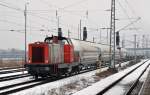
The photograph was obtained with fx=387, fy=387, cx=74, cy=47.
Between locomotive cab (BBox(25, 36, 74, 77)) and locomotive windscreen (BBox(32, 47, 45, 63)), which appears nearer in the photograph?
locomotive cab (BBox(25, 36, 74, 77))

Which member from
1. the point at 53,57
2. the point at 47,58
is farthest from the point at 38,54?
the point at 53,57

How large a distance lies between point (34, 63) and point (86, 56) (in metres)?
15.2

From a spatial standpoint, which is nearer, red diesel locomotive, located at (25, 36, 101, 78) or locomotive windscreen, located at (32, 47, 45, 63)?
red diesel locomotive, located at (25, 36, 101, 78)

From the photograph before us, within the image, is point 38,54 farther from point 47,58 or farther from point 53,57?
point 53,57

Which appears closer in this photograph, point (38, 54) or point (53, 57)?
point (38, 54)

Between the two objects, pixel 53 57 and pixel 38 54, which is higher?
pixel 38 54

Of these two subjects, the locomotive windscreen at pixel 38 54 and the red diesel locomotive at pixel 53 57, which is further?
the locomotive windscreen at pixel 38 54

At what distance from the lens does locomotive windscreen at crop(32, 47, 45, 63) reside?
30594 mm

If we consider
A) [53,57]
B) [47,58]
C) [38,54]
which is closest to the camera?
[47,58]

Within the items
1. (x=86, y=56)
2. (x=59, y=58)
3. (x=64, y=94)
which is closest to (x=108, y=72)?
(x=86, y=56)

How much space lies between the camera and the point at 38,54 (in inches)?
1211

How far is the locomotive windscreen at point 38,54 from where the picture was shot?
30594 mm

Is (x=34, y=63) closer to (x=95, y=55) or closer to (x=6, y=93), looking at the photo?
(x=6, y=93)

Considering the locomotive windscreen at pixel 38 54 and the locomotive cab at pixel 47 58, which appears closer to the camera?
the locomotive cab at pixel 47 58
